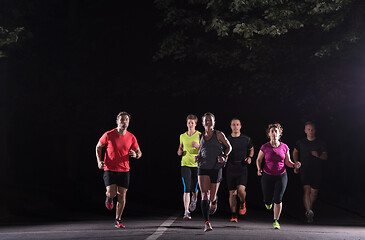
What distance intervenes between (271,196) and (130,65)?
1528cm

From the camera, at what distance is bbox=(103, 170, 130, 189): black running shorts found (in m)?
11.2

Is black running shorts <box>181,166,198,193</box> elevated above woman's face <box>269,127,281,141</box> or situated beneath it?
situated beneath

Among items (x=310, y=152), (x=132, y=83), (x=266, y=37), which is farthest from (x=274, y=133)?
(x=132, y=83)

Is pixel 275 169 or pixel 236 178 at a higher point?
pixel 275 169

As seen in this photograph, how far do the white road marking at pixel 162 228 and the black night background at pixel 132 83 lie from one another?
2.16 meters

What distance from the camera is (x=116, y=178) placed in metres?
11.3

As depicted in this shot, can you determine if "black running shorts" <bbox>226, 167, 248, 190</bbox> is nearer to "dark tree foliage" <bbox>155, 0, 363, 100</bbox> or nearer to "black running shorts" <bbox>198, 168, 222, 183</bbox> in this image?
"black running shorts" <bbox>198, 168, 222, 183</bbox>

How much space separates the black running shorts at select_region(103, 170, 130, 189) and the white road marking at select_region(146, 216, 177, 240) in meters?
1.02

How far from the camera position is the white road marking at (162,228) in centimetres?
1023

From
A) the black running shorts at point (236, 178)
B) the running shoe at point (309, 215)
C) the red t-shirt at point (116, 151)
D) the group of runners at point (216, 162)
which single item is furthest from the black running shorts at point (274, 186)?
the red t-shirt at point (116, 151)

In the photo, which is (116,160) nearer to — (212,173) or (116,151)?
(116,151)

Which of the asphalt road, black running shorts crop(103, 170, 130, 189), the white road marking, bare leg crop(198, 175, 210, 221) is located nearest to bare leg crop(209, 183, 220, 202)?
bare leg crop(198, 175, 210, 221)

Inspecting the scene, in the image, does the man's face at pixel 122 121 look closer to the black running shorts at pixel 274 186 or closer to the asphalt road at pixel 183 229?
the asphalt road at pixel 183 229

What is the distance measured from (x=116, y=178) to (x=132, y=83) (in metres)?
15.1
